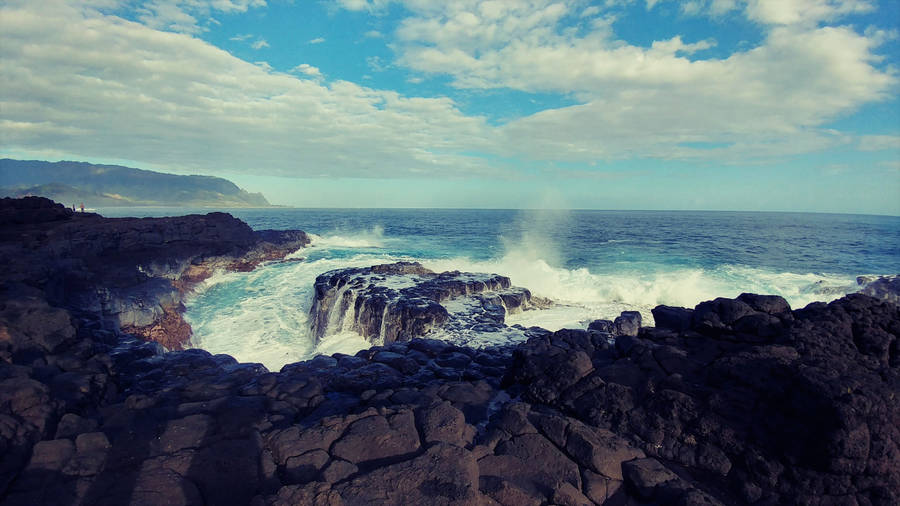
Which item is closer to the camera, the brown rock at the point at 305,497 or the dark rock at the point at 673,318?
the brown rock at the point at 305,497

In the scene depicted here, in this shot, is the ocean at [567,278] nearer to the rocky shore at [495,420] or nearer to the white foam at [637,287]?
the white foam at [637,287]

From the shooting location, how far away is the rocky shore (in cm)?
437

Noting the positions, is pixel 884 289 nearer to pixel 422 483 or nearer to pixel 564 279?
pixel 564 279

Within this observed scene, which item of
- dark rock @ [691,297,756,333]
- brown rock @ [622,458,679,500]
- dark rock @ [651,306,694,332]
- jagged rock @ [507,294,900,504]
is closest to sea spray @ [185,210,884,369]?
dark rock @ [651,306,694,332]

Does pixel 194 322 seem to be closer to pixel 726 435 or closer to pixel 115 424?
pixel 115 424

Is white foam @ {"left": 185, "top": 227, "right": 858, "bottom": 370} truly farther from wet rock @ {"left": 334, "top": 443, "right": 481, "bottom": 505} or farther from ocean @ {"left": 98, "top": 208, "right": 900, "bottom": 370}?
wet rock @ {"left": 334, "top": 443, "right": 481, "bottom": 505}

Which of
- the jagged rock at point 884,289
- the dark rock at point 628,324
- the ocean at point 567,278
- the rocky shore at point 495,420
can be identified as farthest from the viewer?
the jagged rock at point 884,289

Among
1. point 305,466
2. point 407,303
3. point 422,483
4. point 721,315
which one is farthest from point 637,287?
point 305,466

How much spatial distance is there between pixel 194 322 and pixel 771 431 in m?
20.9

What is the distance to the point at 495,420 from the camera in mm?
5719

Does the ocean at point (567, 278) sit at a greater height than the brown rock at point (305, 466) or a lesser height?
lesser

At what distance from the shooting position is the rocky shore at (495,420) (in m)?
4.37

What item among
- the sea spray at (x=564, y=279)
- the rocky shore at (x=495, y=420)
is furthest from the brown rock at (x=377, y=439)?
the sea spray at (x=564, y=279)

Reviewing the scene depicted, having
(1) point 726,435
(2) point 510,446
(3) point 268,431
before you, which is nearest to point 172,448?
(3) point 268,431
